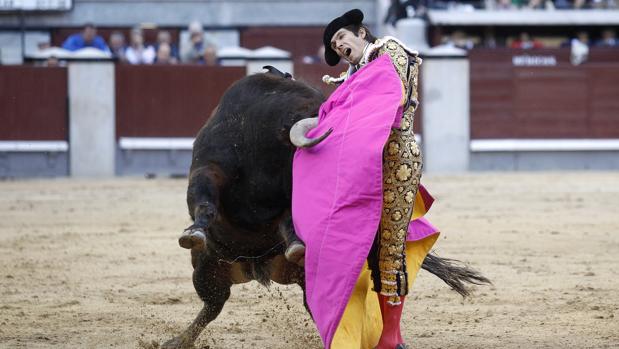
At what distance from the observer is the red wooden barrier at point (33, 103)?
38.1 feet

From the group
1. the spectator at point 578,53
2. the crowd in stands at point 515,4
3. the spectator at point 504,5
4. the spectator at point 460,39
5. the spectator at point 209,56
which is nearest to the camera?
the spectator at point 209,56

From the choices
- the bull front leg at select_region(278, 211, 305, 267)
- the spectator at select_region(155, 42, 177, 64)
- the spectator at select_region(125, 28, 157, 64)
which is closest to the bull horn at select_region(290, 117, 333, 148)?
the bull front leg at select_region(278, 211, 305, 267)

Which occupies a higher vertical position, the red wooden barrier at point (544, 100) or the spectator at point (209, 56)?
the spectator at point (209, 56)

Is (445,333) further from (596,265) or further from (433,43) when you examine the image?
(433,43)

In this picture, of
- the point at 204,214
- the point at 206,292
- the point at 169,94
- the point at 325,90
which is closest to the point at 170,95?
the point at 169,94

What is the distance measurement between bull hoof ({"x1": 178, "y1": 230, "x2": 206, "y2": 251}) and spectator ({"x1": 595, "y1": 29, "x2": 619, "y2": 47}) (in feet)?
36.8

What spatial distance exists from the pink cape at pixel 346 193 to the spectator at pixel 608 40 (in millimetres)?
11020

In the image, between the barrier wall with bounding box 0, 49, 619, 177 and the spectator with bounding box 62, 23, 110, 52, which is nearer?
the barrier wall with bounding box 0, 49, 619, 177

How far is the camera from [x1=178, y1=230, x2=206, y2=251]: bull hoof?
3262mm

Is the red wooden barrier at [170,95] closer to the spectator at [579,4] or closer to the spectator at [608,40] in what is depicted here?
the spectator at [608,40]

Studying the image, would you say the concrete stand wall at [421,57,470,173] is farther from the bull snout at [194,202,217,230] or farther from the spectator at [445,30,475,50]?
the bull snout at [194,202,217,230]

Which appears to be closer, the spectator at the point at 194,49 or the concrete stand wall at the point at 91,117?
the concrete stand wall at the point at 91,117

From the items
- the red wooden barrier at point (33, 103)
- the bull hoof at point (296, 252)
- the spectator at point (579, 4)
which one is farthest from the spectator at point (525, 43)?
the bull hoof at point (296, 252)

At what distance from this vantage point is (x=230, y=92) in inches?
153
